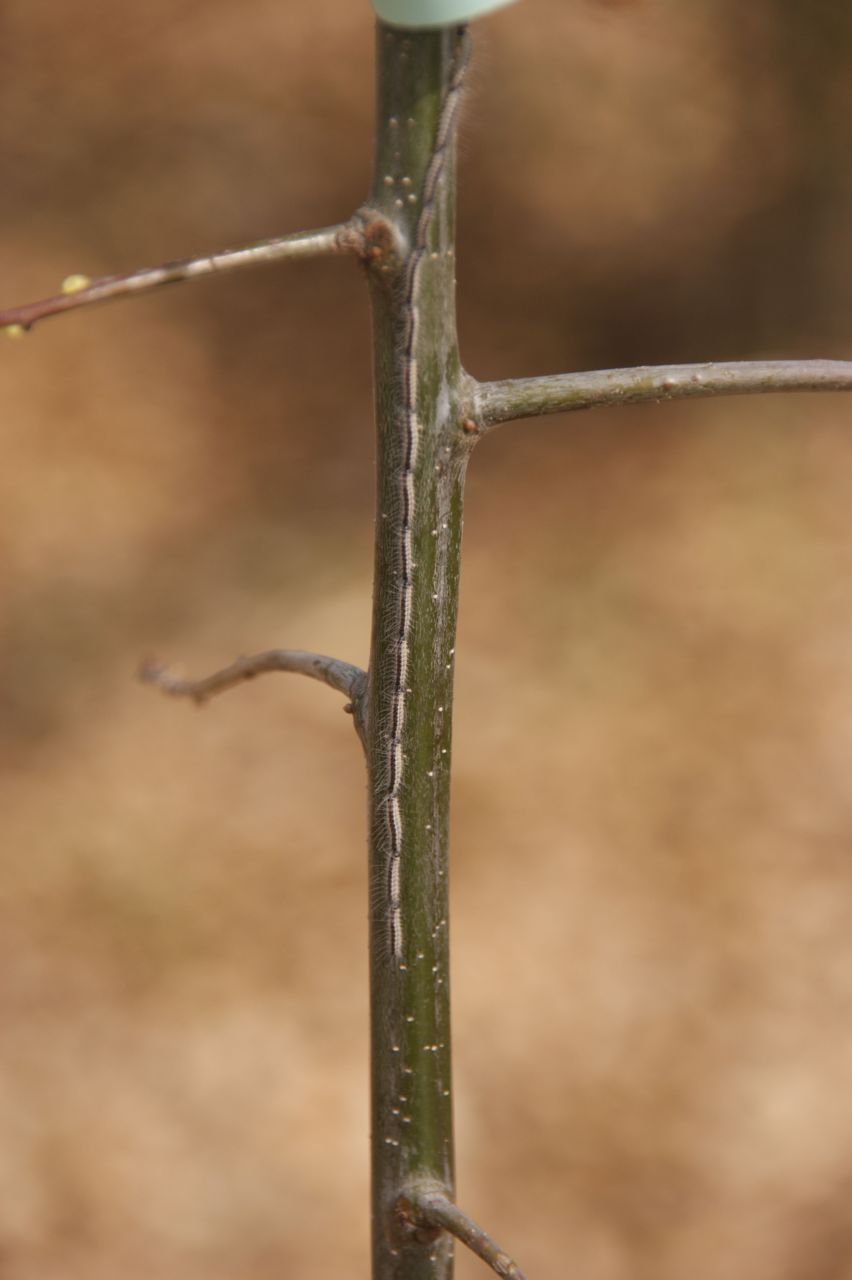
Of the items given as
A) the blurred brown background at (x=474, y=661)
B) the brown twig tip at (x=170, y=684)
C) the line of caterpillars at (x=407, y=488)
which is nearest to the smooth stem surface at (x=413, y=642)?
the line of caterpillars at (x=407, y=488)

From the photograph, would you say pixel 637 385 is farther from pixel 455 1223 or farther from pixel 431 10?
pixel 455 1223

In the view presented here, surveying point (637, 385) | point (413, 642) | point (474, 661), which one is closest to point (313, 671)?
point (413, 642)

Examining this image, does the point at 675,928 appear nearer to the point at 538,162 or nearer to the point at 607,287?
the point at 607,287

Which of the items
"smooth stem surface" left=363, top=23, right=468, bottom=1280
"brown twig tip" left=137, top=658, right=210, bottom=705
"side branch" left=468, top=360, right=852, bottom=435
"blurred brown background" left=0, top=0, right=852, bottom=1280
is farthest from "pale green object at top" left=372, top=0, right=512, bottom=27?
"blurred brown background" left=0, top=0, right=852, bottom=1280

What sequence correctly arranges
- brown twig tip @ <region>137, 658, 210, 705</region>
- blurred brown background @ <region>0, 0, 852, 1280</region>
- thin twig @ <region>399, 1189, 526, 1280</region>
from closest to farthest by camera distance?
thin twig @ <region>399, 1189, 526, 1280</region>
brown twig tip @ <region>137, 658, 210, 705</region>
blurred brown background @ <region>0, 0, 852, 1280</region>

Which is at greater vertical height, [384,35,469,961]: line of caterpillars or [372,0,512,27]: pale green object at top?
[372,0,512,27]: pale green object at top

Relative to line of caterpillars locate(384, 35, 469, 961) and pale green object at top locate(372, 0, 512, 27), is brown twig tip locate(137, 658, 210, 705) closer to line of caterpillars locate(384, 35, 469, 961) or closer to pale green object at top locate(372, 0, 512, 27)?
line of caterpillars locate(384, 35, 469, 961)

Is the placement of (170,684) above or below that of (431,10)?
below

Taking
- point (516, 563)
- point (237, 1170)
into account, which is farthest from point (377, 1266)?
point (516, 563)
